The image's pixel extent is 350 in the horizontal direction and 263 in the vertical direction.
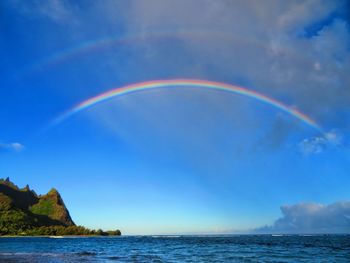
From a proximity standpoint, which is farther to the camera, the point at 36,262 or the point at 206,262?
the point at 206,262

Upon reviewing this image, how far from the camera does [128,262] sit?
45.2 m

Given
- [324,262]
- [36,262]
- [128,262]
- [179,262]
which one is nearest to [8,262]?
[36,262]

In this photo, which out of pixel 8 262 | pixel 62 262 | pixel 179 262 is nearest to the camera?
pixel 8 262

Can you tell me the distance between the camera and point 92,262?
143 ft

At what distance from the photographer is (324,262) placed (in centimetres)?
4731

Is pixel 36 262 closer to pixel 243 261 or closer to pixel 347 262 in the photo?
pixel 243 261

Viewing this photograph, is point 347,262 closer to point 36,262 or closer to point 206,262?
point 206,262

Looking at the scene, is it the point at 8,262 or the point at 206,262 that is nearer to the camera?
the point at 8,262

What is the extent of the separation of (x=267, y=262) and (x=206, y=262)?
7262 millimetres

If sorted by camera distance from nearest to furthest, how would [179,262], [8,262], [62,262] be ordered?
[8,262] → [62,262] → [179,262]

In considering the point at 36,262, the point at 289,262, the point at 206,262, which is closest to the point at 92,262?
the point at 36,262

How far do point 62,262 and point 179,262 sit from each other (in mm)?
13788

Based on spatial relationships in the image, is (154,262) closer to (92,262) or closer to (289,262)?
(92,262)

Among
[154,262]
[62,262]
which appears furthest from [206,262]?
[62,262]
